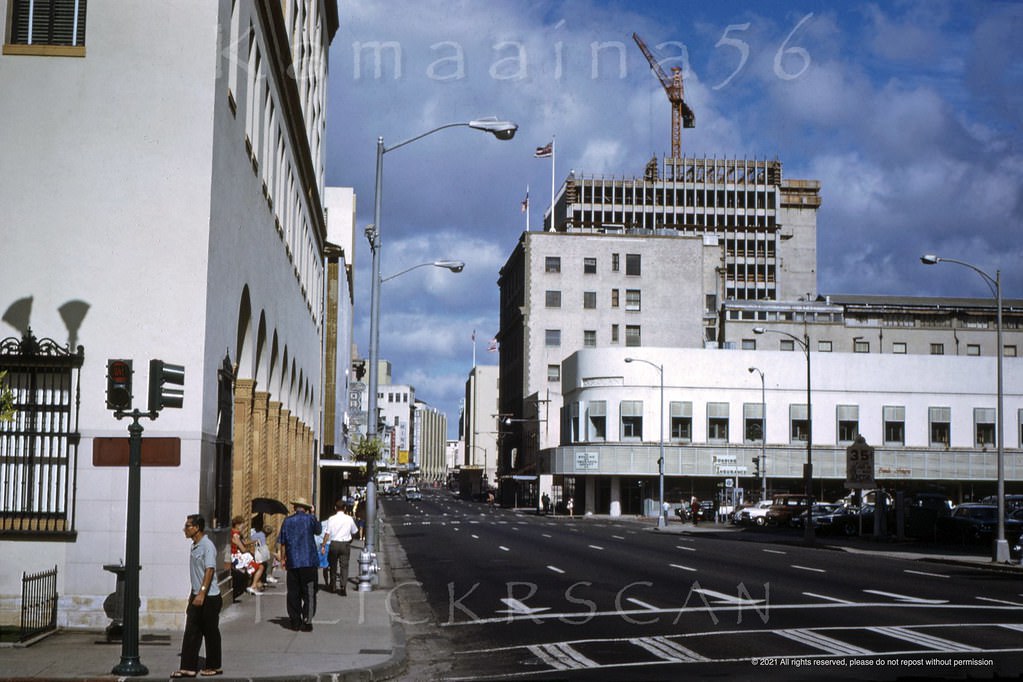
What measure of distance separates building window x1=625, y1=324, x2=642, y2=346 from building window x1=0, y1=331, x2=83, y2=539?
98264mm

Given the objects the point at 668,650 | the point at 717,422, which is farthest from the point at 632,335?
the point at 668,650

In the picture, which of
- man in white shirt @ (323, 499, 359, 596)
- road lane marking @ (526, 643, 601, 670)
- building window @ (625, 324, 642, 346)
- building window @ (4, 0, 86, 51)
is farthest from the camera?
building window @ (625, 324, 642, 346)

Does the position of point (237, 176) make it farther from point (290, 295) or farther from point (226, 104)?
point (290, 295)

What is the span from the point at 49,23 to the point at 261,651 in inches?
397

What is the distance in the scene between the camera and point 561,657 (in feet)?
51.2

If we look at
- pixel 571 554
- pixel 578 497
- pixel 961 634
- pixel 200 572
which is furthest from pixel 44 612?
pixel 578 497

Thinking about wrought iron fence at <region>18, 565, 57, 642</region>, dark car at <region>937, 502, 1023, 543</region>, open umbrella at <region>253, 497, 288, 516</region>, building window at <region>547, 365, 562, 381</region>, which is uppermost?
building window at <region>547, 365, 562, 381</region>

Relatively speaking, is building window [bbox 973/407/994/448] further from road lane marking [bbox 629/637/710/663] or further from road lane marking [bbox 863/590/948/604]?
road lane marking [bbox 629/637/710/663]

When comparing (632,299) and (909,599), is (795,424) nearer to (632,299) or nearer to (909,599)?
(632,299)

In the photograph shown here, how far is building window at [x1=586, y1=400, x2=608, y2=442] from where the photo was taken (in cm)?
9138

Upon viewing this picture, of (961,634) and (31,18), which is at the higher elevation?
(31,18)

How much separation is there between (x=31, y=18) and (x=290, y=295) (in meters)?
16.9

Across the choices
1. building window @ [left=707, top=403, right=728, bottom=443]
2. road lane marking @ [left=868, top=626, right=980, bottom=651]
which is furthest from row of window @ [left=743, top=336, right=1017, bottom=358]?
road lane marking @ [left=868, top=626, right=980, bottom=651]

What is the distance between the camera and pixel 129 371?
1359 cm
